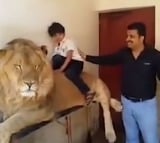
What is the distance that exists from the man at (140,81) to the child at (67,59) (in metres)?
0.36

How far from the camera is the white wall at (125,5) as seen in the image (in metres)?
3.96

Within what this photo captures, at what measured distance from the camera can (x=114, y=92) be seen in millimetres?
4445

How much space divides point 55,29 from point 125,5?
1.10 m

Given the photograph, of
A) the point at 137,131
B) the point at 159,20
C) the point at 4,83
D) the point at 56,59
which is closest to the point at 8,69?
the point at 4,83

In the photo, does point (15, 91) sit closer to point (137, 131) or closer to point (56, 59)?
point (56, 59)

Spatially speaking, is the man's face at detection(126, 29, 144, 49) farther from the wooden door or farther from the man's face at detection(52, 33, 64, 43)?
the wooden door

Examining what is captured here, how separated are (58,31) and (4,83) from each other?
94cm

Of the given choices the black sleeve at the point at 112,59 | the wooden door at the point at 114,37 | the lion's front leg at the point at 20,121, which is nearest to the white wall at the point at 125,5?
the wooden door at the point at 114,37

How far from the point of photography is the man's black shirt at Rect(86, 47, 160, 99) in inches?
124

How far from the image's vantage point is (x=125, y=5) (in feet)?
13.7

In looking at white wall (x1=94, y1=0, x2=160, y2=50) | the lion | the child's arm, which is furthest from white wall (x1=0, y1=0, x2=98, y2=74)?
the lion

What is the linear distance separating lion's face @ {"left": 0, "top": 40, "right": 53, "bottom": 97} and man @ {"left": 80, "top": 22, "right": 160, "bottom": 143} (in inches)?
Result: 33.3

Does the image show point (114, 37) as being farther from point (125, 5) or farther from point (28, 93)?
point (28, 93)

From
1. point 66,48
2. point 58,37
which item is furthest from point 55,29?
point 66,48
